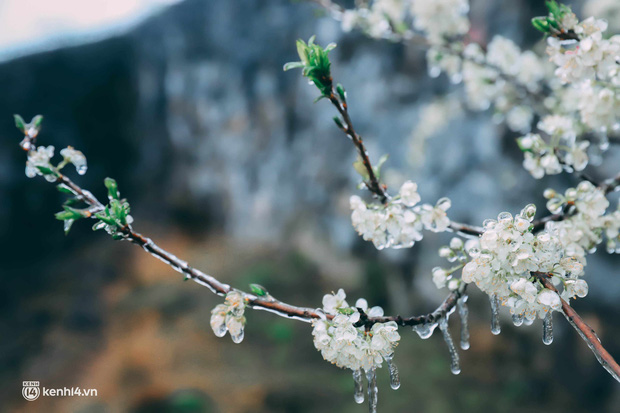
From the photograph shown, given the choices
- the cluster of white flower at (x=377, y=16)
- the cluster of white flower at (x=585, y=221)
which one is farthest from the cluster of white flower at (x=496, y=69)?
the cluster of white flower at (x=585, y=221)

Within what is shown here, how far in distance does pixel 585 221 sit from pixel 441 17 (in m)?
0.89

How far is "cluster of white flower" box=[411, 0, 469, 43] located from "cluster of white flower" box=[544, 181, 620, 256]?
81 centimetres

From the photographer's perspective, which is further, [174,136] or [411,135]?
[174,136]

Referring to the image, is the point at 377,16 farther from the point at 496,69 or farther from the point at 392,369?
A: the point at 392,369

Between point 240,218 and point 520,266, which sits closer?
point 520,266

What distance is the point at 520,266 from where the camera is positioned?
2.00ft

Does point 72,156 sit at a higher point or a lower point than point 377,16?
lower

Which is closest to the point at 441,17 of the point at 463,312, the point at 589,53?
the point at 589,53

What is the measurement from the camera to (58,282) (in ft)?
12.6

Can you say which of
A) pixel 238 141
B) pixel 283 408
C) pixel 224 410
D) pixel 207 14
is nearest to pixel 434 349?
pixel 283 408

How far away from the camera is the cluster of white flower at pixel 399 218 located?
2.50 ft

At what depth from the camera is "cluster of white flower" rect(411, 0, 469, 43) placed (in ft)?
4.44

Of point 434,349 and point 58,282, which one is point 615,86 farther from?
point 58,282

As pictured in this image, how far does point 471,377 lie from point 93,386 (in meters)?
2.49
